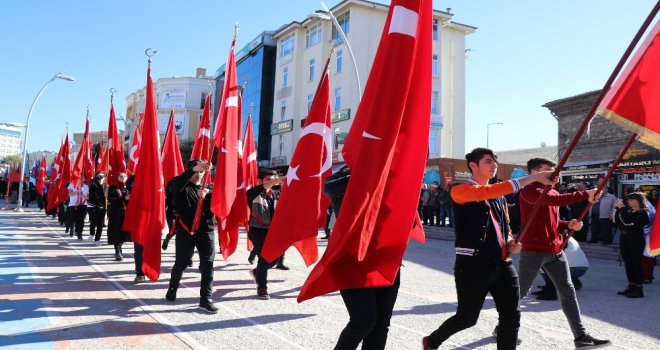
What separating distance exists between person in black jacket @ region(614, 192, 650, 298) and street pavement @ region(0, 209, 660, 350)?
1.06ft

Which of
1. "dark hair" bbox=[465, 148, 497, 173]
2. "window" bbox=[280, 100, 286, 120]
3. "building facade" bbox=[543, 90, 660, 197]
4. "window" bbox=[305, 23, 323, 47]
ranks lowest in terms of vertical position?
"dark hair" bbox=[465, 148, 497, 173]

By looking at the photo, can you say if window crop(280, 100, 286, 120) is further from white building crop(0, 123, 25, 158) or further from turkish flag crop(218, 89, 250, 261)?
white building crop(0, 123, 25, 158)

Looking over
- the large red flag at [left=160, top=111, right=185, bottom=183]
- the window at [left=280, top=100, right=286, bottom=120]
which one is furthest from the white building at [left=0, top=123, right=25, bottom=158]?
the large red flag at [left=160, top=111, right=185, bottom=183]

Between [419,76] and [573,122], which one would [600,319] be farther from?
[573,122]

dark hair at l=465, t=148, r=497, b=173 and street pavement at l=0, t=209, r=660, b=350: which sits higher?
dark hair at l=465, t=148, r=497, b=173

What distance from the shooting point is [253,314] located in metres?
6.13

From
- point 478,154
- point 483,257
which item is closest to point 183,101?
point 478,154

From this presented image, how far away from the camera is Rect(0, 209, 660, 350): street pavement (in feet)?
16.4

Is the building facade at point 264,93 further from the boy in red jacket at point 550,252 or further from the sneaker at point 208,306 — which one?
the boy in red jacket at point 550,252

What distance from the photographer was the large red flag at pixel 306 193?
5.69 m

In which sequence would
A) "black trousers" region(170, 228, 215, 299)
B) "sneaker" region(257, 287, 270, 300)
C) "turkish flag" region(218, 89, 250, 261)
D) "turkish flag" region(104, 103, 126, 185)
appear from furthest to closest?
"turkish flag" region(104, 103, 126, 185)
"turkish flag" region(218, 89, 250, 261)
"sneaker" region(257, 287, 270, 300)
"black trousers" region(170, 228, 215, 299)

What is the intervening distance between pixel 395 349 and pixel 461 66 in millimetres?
37102

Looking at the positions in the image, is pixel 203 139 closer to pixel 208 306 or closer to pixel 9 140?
pixel 208 306

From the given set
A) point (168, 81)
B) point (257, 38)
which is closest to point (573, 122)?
point (257, 38)
